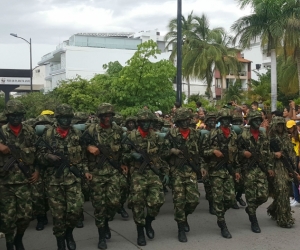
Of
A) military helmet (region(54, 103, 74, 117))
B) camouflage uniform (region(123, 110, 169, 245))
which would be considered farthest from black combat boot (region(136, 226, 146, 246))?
military helmet (region(54, 103, 74, 117))

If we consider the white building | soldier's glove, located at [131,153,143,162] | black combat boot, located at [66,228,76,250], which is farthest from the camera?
the white building

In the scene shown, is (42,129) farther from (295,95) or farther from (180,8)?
(295,95)

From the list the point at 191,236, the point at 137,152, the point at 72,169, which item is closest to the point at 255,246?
the point at 191,236

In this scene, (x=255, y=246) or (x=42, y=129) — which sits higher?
(x=42, y=129)

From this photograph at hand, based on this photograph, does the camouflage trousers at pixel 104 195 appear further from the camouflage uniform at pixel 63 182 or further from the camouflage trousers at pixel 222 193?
the camouflage trousers at pixel 222 193

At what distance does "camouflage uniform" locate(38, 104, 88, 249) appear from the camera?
5.99 meters

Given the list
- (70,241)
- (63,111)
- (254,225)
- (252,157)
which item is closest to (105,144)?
(63,111)

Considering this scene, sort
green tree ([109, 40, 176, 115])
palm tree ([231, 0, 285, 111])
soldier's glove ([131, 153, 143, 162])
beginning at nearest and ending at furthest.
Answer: soldier's glove ([131, 153, 143, 162]), green tree ([109, 40, 176, 115]), palm tree ([231, 0, 285, 111])

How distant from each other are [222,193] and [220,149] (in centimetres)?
66

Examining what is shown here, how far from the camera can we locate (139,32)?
69.6 metres

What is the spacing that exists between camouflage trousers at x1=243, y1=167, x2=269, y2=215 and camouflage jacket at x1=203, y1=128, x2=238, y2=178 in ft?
0.93

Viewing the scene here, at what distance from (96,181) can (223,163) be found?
6.41 ft

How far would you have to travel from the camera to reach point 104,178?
6.45 metres

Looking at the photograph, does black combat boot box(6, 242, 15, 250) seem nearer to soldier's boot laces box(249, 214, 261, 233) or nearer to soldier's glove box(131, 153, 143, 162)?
soldier's glove box(131, 153, 143, 162)
